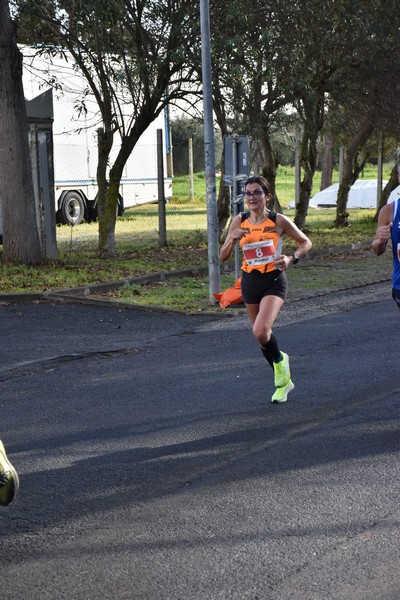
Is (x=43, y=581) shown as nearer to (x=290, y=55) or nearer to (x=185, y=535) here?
(x=185, y=535)

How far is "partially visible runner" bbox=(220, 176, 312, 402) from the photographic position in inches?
309

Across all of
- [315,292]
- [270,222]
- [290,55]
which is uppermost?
[290,55]

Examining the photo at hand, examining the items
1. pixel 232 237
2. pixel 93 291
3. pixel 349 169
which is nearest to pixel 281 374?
pixel 232 237

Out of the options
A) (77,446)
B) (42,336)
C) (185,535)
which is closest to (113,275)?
(42,336)

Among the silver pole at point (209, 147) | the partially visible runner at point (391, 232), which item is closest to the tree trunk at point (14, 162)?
the silver pole at point (209, 147)

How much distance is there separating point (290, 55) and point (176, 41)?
7.77 feet

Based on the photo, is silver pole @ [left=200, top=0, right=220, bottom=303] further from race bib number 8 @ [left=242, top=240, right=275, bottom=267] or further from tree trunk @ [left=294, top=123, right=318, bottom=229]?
tree trunk @ [left=294, top=123, right=318, bottom=229]

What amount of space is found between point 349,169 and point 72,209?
8.45 m

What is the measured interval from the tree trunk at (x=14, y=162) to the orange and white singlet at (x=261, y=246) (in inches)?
383

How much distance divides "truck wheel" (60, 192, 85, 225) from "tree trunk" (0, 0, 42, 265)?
12.4 m

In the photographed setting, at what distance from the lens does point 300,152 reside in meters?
26.5

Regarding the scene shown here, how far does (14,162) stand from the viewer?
16875 millimetres

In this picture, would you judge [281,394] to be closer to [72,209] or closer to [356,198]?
[72,209]

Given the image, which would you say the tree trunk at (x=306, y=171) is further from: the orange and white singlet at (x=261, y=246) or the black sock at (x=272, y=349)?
the black sock at (x=272, y=349)
